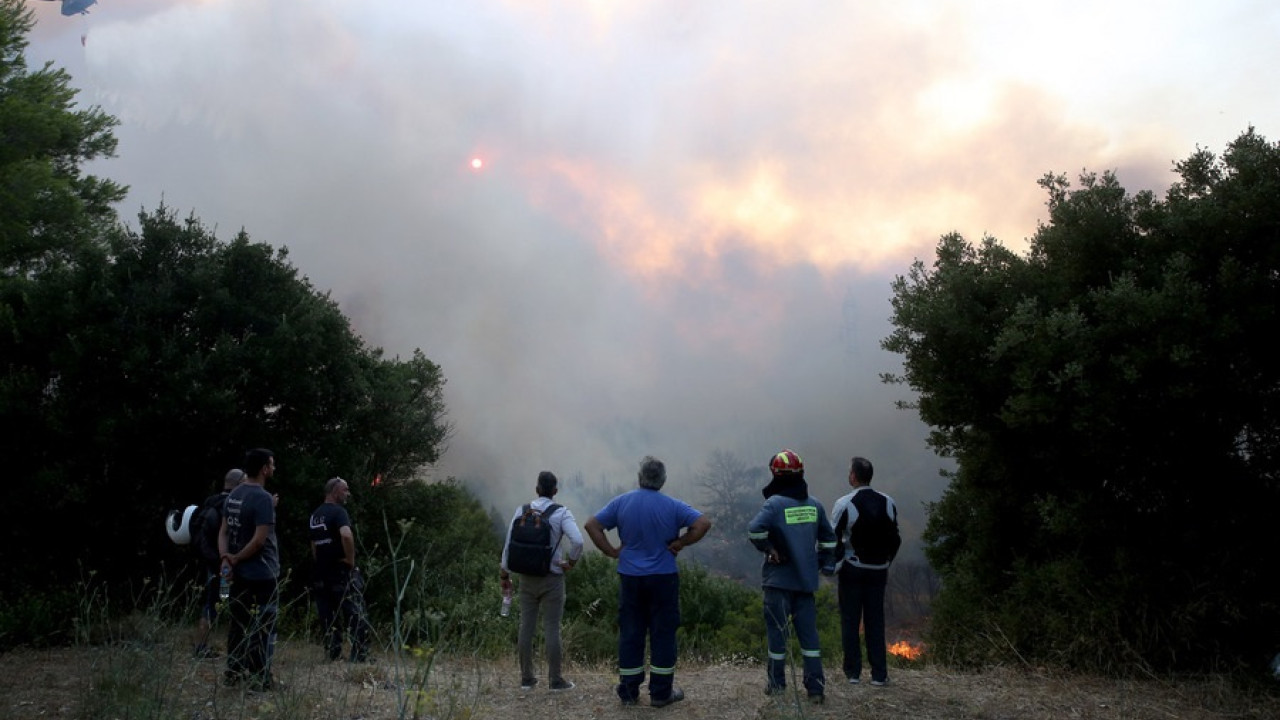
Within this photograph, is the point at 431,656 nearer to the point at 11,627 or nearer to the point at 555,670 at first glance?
the point at 555,670

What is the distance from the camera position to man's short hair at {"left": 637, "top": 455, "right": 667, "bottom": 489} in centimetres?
827

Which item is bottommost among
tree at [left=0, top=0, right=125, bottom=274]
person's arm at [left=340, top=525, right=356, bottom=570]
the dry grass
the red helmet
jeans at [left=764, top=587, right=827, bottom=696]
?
the dry grass

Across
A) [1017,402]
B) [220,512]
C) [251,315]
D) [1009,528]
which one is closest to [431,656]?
[220,512]

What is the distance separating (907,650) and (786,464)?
21.9 ft

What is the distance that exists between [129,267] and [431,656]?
15.9 m

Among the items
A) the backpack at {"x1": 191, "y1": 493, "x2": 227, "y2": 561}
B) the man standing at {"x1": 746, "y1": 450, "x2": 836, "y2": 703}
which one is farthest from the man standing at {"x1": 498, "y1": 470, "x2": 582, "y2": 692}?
the backpack at {"x1": 191, "y1": 493, "x2": 227, "y2": 561}

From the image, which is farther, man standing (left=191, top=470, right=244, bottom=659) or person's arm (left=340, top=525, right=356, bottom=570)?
person's arm (left=340, top=525, right=356, bottom=570)

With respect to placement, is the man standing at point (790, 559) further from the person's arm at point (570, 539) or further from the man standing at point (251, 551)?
the man standing at point (251, 551)

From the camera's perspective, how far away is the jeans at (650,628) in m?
8.11

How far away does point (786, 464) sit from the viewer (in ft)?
27.4

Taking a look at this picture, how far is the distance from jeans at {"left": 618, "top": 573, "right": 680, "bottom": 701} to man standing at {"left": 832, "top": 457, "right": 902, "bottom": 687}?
181 centimetres

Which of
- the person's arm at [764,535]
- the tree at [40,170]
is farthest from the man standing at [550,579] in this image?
the tree at [40,170]

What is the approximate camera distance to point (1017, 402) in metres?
10.4

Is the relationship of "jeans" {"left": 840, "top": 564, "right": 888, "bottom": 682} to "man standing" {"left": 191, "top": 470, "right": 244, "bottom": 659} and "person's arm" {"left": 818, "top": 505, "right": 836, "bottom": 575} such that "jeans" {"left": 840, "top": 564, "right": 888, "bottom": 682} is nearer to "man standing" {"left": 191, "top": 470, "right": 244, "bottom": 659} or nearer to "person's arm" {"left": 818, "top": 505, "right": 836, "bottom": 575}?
"person's arm" {"left": 818, "top": 505, "right": 836, "bottom": 575}
